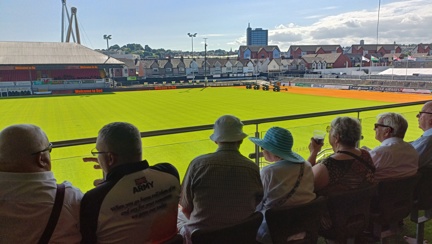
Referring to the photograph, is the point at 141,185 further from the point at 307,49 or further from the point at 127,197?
the point at 307,49

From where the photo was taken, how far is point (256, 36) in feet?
320

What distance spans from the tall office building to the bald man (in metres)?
97.4

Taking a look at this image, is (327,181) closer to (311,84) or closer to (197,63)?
(311,84)

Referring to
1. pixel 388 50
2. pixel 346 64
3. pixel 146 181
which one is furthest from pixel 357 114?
pixel 388 50

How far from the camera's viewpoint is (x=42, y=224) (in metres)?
1.40

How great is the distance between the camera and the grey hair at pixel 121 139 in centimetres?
164

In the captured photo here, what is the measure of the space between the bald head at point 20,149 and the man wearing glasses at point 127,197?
26 cm

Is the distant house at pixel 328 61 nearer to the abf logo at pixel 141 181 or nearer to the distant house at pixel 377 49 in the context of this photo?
the distant house at pixel 377 49

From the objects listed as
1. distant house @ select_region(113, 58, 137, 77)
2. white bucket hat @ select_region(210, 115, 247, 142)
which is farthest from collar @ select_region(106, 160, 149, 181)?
distant house @ select_region(113, 58, 137, 77)

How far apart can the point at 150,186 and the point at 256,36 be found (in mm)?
99808

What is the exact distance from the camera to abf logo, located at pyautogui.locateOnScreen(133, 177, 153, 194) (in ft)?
5.14

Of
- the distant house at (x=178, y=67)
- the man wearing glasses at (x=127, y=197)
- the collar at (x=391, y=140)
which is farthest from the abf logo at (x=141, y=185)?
the distant house at (x=178, y=67)

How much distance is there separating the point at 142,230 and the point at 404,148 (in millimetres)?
1960

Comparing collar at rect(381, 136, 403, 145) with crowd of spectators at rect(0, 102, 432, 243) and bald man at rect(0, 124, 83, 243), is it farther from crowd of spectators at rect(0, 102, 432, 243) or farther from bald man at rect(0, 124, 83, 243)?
bald man at rect(0, 124, 83, 243)
